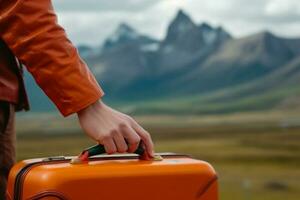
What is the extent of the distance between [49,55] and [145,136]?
1.16 feet

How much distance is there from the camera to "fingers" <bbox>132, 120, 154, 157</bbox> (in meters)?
2.16

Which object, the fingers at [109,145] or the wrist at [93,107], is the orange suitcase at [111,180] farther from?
the wrist at [93,107]

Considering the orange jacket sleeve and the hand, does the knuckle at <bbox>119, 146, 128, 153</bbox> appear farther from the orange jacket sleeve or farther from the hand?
the orange jacket sleeve

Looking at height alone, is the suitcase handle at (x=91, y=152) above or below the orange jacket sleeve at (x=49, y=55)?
below

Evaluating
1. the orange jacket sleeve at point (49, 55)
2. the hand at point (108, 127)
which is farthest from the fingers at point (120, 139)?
the orange jacket sleeve at point (49, 55)

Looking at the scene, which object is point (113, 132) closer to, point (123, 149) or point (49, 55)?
point (123, 149)

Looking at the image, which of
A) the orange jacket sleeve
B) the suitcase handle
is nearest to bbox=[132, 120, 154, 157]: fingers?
the suitcase handle

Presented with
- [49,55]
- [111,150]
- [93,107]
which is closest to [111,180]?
[111,150]

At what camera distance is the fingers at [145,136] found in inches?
85.0

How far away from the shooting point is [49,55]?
6.82 feet

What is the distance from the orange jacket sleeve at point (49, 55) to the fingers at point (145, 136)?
0.45 ft

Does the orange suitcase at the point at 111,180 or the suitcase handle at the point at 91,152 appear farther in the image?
the suitcase handle at the point at 91,152

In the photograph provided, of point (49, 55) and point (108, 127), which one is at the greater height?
point (49, 55)

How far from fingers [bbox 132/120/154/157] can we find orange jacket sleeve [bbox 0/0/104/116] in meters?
0.14
